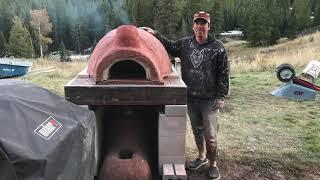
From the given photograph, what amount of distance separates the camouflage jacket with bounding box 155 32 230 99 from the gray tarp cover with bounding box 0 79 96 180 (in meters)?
1.87

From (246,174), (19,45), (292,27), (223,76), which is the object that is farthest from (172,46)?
(292,27)

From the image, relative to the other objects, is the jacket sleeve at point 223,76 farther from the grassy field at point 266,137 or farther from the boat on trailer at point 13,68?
the boat on trailer at point 13,68

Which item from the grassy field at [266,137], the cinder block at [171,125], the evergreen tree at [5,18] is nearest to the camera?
the cinder block at [171,125]

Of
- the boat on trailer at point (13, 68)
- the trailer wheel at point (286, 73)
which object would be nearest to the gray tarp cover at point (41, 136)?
the trailer wheel at point (286, 73)

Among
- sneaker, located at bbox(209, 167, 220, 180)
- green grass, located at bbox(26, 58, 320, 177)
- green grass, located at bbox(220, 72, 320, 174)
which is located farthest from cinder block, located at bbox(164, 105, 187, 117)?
green grass, located at bbox(220, 72, 320, 174)

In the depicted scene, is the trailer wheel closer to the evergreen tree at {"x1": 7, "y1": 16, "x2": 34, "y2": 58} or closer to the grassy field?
the grassy field

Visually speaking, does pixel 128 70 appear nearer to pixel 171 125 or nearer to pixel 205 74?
pixel 205 74

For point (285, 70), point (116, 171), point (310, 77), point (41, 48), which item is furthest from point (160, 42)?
point (41, 48)

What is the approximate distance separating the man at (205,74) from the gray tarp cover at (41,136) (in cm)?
188

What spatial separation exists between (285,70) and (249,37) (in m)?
55.3

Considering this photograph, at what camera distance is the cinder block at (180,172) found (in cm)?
411

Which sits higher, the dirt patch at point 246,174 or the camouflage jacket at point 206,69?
the camouflage jacket at point 206,69

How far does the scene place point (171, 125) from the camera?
422cm

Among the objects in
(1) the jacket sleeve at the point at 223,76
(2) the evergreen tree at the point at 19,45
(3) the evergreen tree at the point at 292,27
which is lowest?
(2) the evergreen tree at the point at 19,45
